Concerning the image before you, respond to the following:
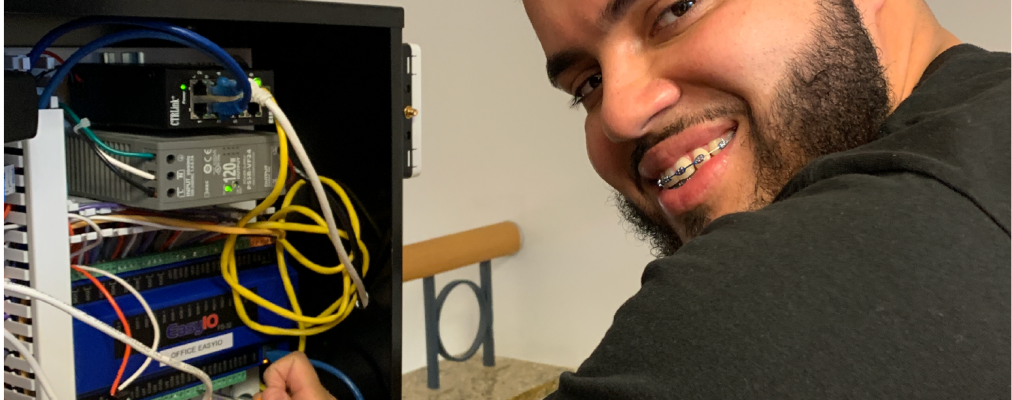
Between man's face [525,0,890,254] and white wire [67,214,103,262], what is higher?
man's face [525,0,890,254]

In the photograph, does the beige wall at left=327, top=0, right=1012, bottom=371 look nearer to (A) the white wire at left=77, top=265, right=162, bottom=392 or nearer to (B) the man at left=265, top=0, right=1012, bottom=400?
(A) the white wire at left=77, top=265, right=162, bottom=392

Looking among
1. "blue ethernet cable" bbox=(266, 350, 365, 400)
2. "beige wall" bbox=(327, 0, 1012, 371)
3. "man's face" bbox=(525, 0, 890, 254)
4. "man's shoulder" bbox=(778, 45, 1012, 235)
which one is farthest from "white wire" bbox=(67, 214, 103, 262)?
"beige wall" bbox=(327, 0, 1012, 371)

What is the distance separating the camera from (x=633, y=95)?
74 centimetres

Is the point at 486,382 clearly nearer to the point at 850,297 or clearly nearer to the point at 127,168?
the point at 127,168

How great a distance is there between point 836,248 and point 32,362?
615 mm

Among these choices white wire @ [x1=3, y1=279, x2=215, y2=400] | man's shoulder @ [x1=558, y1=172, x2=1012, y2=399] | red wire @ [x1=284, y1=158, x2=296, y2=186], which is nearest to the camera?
man's shoulder @ [x1=558, y1=172, x2=1012, y2=399]

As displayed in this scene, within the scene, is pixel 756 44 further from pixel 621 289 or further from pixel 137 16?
pixel 621 289

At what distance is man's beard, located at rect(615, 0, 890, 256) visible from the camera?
0.69m

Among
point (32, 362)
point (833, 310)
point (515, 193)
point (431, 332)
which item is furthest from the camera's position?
point (515, 193)

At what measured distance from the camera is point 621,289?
2031mm

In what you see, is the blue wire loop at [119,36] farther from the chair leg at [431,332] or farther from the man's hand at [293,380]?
the chair leg at [431,332]

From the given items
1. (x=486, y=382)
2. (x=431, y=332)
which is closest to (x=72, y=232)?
(x=431, y=332)

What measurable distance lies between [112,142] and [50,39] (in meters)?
0.11

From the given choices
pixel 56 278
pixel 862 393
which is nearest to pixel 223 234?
pixel 56 278
